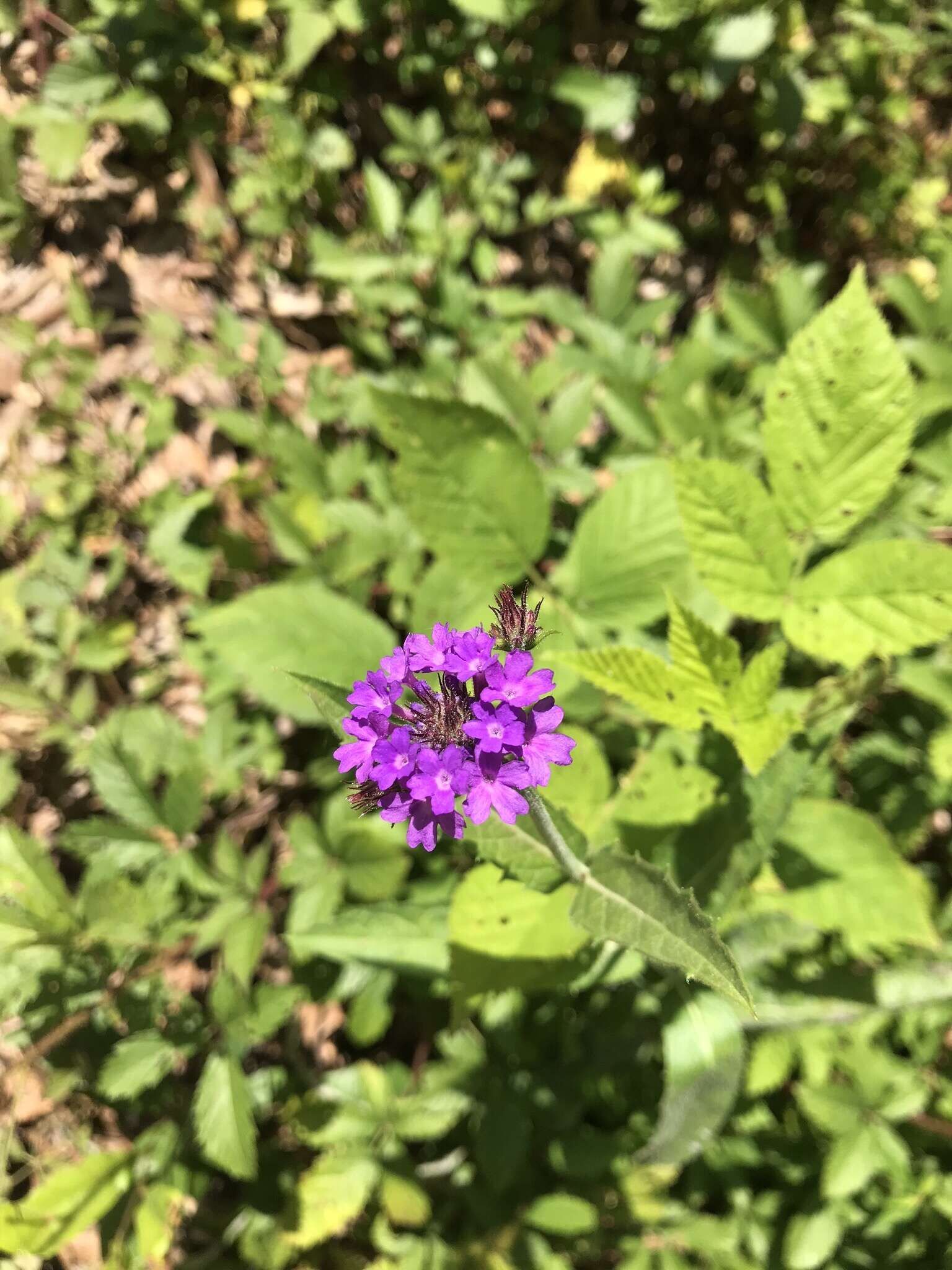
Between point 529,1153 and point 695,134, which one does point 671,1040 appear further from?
point 695,134

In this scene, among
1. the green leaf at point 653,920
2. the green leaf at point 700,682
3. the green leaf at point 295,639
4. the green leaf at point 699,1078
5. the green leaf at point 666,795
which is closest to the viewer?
the green leaf at point 653,920

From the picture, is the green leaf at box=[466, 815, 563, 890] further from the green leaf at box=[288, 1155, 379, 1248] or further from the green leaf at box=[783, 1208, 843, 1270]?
the green leaf at box=[783, 1208, 843, 1270]

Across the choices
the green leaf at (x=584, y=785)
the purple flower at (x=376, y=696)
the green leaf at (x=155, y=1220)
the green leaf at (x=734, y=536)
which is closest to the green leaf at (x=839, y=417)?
the green leaf at (x=734, y=536)

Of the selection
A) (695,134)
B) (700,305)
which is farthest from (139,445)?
(695,134)

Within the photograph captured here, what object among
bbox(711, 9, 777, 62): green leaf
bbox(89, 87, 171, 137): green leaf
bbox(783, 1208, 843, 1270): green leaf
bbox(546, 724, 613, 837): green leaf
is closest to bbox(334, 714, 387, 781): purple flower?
bbox(546, 724, 613, 837): green leaf

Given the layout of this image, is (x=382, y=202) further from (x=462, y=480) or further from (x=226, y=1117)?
(x=226, y=1117)

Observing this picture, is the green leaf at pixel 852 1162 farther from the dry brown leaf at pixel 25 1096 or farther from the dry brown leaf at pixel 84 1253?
the dry brown leaf at pixel 25 1096
